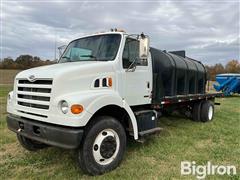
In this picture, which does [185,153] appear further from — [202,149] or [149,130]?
[149,130]

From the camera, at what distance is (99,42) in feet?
15.8

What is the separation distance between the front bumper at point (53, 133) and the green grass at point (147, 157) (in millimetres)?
728

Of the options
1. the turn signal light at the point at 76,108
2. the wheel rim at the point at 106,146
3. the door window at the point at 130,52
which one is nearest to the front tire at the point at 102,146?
the wheel rim at the point at 106,146

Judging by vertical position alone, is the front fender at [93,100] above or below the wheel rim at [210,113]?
above

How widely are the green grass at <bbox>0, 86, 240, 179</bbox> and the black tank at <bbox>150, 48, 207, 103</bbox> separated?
1183 mm

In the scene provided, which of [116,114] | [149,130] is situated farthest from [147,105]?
[116,114]

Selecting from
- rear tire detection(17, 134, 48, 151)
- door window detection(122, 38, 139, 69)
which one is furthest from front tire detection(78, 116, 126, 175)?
rear tire detection(17, 134, 48, 151)

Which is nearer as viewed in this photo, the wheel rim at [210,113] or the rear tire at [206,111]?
the rear tire at [206,111]

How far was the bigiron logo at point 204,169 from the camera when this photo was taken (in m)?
4.16

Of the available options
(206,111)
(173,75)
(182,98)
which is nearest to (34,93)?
Result: (173,75)

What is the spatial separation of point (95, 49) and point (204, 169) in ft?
10.3

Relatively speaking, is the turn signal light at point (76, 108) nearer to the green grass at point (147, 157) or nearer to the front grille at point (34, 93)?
the front grille at point (34, 93)

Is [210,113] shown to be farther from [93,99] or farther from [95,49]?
[93,99]

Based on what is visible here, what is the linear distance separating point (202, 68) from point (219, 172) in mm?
4938
